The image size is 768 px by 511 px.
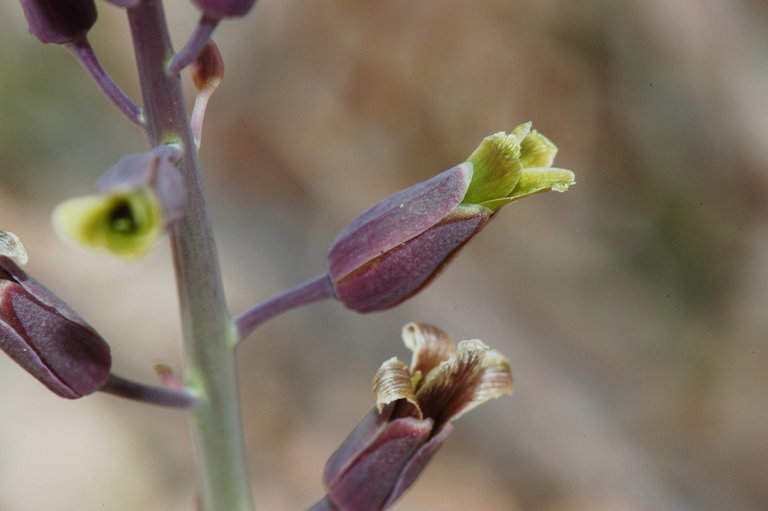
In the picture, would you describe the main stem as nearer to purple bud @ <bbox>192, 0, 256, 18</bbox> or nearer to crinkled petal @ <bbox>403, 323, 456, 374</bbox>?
purple bud @ <bbox>192, 0, 256, 18</bbox>

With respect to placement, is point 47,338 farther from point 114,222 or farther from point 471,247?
point 471,247

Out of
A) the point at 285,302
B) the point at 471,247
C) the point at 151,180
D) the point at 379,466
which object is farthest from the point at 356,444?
the point at 471,247

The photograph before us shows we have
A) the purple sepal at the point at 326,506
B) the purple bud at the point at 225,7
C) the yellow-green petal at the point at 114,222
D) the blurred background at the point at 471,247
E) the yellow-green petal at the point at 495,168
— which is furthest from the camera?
the blurred background at the point at 471,247

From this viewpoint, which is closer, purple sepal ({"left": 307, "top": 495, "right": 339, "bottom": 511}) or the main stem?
the main stem

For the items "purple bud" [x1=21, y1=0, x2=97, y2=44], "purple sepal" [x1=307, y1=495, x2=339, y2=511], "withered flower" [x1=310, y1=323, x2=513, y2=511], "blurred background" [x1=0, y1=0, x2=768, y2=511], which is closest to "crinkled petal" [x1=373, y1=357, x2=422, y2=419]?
"withered flower" [x1=310, y1=323, x2=513, y2=511]

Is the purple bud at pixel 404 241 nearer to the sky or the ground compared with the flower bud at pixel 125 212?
nearer to the ground

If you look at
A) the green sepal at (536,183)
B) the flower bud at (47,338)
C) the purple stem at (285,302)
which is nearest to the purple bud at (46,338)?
the flower bud at (47,338)

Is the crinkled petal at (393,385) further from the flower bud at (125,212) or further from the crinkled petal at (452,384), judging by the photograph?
the flower bud at (125,212)

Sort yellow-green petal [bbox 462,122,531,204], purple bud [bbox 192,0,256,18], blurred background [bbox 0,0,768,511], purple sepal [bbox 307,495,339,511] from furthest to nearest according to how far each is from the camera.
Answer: blurred background [bbox 0,0,768,511], purple sepal [bbox 307,495,339,511], yellow-green petal [bbox 462,122,531,204], purple bud [bbox 192,0,256,18]
